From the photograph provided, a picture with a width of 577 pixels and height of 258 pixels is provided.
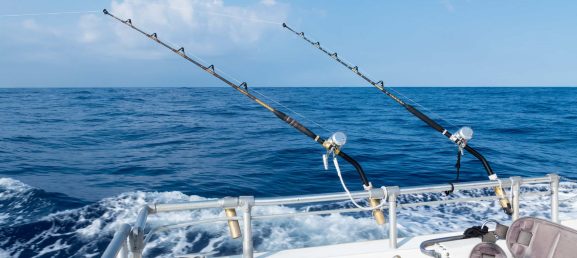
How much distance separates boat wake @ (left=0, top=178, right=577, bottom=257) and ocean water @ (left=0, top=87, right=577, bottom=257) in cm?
2

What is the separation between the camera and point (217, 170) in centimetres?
1086

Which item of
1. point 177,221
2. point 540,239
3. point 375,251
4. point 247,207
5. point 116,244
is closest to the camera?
point 116,244

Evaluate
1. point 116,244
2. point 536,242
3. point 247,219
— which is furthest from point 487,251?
point 116,244

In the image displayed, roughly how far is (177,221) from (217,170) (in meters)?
3.66

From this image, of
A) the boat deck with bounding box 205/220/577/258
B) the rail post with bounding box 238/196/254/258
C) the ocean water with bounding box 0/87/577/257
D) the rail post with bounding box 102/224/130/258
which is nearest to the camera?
the rail post with bounding box 102/224/130/258

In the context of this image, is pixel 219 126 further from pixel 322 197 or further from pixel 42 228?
pixel 322 197

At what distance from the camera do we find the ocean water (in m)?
6.59

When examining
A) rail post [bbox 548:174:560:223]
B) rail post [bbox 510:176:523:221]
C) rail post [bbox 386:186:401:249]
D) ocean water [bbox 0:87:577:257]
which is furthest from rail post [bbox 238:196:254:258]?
rail post [bbox 548:174:560:223]

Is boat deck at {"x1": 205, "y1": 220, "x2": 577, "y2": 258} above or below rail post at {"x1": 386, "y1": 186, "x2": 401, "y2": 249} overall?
below

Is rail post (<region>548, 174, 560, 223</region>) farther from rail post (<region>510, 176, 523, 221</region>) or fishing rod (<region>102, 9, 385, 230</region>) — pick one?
fishing rod (<region>102, 9, 385, 230</region>)

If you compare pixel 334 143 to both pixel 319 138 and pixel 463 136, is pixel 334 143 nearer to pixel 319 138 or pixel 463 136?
pixel 319 138

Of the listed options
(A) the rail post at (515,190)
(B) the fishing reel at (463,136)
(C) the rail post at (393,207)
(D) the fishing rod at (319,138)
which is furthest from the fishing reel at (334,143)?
(A) the rail post at (515,190)

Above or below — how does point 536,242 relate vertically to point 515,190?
below

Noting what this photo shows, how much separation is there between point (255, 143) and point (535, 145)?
10998 mm
